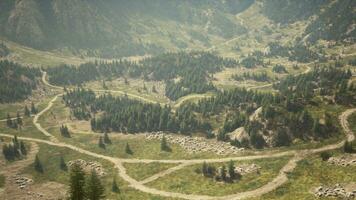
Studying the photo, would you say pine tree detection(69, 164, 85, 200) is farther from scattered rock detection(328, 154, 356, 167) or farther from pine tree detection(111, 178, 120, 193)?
scattered rock detection(328, 154, 356, 167)

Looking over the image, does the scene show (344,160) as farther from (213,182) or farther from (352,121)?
(213,182)

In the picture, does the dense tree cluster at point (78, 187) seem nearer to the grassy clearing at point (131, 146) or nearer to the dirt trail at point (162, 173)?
the dirt trail at point (162, 173)

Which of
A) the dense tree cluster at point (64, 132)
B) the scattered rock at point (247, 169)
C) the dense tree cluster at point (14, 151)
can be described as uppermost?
the dense tree cluster at point (64, 132)

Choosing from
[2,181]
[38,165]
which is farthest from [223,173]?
[2,181]

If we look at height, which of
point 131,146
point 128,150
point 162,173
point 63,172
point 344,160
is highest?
point 131,146

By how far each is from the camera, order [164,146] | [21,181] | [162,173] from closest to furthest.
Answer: [162,173], [21,181], [164,146]

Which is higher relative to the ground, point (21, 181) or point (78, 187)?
point (78, 187)

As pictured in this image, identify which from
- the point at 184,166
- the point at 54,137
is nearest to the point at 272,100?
the point at 184,166

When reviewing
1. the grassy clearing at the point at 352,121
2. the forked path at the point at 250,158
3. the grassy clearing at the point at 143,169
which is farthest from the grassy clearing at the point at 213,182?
the grassy clearing at the point at 352,121
